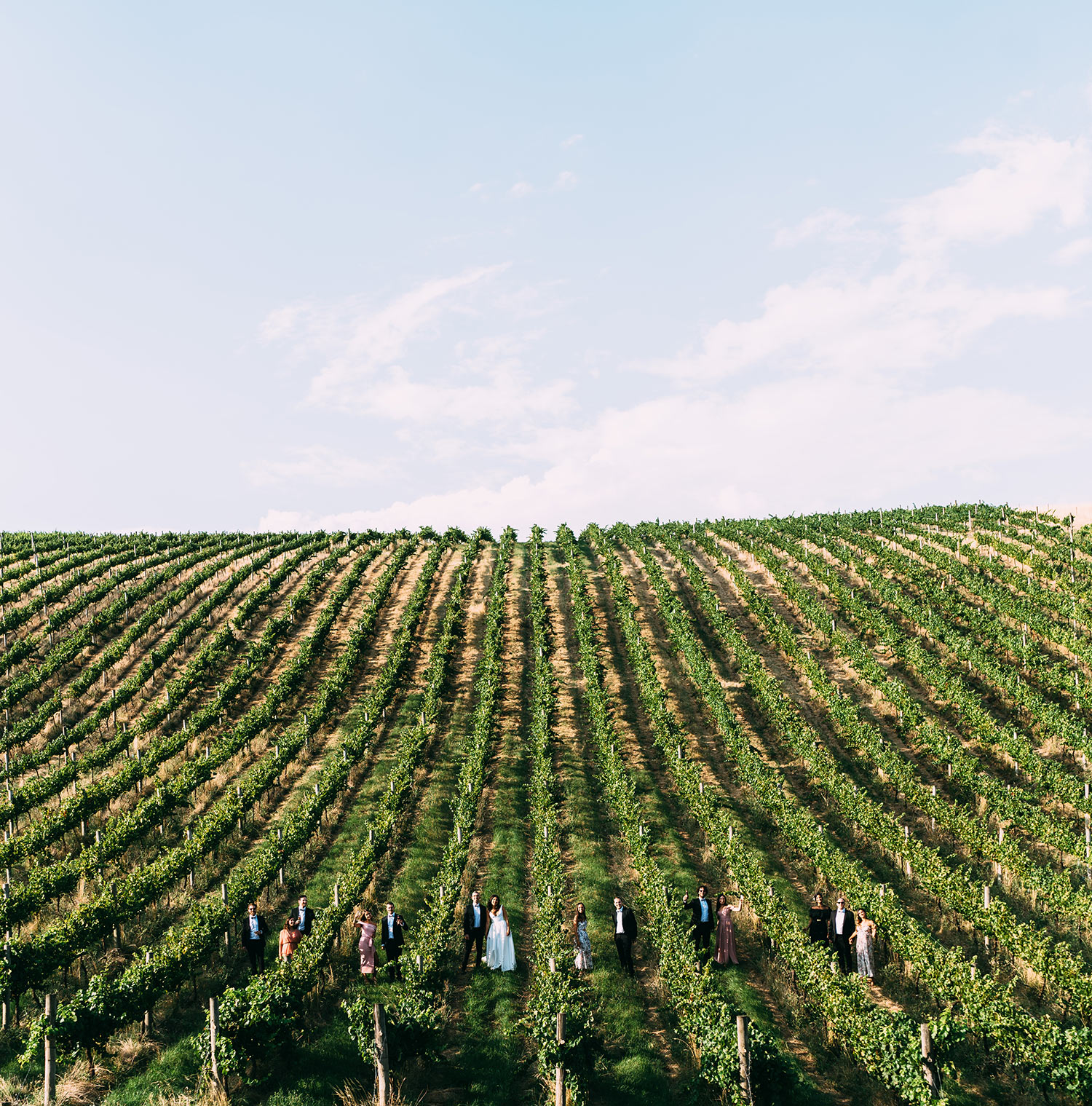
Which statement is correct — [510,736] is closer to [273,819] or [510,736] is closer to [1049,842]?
[273,819]

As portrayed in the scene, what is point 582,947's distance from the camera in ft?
47.9

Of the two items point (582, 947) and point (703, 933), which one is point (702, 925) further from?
point (582, 947)

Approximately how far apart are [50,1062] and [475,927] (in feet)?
22.9

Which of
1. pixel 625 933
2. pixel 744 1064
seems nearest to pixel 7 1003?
pixel 625 933

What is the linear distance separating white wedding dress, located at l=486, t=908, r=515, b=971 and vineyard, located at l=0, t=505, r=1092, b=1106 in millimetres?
327

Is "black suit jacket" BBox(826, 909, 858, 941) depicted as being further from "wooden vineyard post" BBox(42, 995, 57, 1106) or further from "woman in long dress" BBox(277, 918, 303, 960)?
"wooden vineyard post" BBox(42, 995, 57, 1106)

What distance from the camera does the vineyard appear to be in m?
11.8

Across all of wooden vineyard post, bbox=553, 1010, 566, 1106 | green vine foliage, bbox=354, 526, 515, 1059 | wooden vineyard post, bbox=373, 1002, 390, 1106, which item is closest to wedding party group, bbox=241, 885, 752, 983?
green vine foliage, bbox=354, 526, 515, 1059

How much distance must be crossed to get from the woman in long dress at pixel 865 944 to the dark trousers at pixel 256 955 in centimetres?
1132

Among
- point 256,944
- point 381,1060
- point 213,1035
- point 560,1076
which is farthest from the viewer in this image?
point 256,944

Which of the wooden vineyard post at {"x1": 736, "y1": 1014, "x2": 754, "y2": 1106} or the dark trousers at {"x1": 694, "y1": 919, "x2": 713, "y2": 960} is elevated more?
the wooden vineyard post at {"x1": 736, "y1": 1014, "x2": 754, "y2": 1106}

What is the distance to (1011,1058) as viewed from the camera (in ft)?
38.0

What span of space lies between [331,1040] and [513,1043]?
9.88ft

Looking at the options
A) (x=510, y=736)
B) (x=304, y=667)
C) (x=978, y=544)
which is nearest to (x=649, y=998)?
(x=510, y=736)
